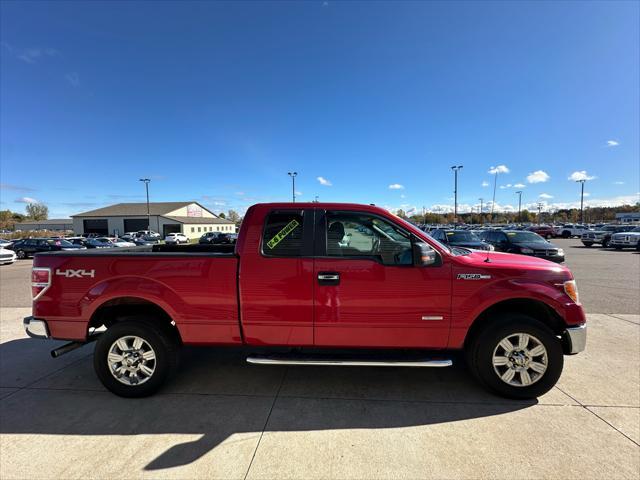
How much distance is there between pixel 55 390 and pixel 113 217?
75829mm

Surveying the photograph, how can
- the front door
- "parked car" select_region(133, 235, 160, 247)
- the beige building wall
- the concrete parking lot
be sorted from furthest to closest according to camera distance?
1. the beige building wall
2. "parked car" select_region(133, 235, 160, 247)
3. the front door
4. the concrete parking lot

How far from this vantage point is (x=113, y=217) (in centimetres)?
6612

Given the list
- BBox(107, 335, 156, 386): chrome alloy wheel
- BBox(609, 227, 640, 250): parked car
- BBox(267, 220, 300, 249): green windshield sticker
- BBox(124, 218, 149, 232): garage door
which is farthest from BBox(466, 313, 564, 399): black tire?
BBox(124, 218, 149, 232): garage door

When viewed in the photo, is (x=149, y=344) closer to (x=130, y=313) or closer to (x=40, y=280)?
(x=130, y=313)

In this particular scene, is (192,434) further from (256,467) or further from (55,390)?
(55,390)

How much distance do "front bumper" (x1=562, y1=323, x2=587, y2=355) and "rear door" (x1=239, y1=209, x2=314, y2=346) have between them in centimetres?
261

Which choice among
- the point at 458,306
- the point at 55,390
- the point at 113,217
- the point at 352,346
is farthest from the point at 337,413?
the point at 113,217

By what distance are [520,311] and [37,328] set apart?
17.2 feet

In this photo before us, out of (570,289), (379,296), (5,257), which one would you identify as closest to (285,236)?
(379,296)

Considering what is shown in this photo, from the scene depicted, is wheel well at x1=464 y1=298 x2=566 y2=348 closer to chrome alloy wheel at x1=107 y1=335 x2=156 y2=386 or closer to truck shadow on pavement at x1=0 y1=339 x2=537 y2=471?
truck shadow on pavement at x1=0 y1=339 x2=537 y2=471

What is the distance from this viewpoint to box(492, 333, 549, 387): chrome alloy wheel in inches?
121

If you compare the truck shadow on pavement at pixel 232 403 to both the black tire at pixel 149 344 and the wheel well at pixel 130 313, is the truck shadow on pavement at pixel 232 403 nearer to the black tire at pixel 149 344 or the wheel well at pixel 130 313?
the black tire at pixel 149 344

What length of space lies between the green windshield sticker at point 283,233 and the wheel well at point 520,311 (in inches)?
82.9

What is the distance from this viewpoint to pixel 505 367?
122 inches
